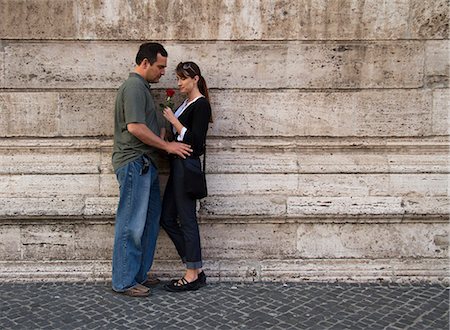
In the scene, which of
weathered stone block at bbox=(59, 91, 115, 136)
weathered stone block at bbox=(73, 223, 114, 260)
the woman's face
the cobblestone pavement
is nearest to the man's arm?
the woman's face

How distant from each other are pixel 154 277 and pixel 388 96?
2812mm

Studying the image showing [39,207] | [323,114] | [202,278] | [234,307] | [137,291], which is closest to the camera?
[234,307]

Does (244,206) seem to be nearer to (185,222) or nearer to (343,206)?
(185,222)

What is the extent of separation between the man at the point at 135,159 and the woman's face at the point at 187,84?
20 centimetres

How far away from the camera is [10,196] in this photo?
525 cm

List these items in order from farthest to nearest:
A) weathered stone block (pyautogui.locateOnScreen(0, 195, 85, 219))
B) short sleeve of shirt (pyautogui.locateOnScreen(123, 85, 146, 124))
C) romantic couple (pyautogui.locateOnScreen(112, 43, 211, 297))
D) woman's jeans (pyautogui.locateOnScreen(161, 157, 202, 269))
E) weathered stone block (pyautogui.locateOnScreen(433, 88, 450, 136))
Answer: weathered stone block (pyautogui.locateOnScreen(433, 88, 450, 136)) < weathered stone block (pyautogui.locateOnScreen(0, 195, 85, 219)) < woman's jeans (pyautogui.locateOnScreen(161, 157, 202, 269)) < romantic couple (pyautogui.locateOnScreen(112, 43, 211, 297)) < short sleeve of shirt (pyautogui.locateOnScreen(123, 85, 146, 124))

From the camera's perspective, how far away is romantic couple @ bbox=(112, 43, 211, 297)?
4.76 meters

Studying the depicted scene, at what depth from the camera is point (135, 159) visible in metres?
4.80

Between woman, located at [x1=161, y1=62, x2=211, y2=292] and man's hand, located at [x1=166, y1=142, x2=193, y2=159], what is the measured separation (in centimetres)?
4

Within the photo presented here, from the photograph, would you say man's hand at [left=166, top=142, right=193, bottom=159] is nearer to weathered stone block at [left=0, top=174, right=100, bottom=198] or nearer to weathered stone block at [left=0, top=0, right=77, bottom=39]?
weathered stone block at [left=0, top=174, right=100, bottom=198]

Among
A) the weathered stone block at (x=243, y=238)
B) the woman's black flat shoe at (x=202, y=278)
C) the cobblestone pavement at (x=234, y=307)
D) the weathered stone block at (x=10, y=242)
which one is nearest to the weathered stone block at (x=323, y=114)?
the weathered stone block at (x=243, y=238)

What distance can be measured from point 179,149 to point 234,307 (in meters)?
1.40

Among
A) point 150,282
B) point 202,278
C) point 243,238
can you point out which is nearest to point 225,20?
point 243,238

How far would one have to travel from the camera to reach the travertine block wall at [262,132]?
5.21 m
